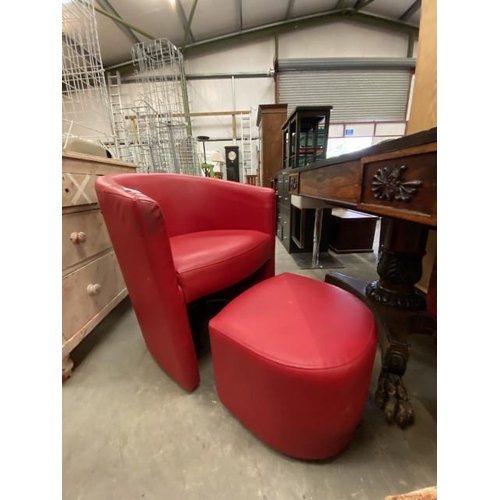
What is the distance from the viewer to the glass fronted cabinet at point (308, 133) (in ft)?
5.77

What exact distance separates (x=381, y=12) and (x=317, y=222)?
5.36 m

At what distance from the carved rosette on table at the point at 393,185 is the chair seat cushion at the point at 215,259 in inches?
17.8

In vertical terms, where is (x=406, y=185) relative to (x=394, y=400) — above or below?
above

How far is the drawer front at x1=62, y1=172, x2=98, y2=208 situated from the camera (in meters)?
0.78

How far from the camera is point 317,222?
1674mm

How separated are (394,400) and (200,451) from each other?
55 centimetres

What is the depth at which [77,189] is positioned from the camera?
843mm

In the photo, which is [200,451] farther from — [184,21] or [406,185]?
[184,21]

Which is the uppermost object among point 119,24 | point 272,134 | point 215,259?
point 119,24

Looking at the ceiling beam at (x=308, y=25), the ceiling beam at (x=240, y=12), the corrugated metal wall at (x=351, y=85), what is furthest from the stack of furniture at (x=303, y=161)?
the ceiling beam at (x=308, y=25)

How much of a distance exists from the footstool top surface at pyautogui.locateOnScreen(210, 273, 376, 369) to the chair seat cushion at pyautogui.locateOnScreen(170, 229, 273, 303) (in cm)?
11

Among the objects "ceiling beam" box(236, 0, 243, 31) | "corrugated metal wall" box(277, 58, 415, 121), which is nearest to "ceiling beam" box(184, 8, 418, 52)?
"ceiling beam" box(236, 0, 243, 31)

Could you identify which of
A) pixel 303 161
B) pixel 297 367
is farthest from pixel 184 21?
pixel 297 367

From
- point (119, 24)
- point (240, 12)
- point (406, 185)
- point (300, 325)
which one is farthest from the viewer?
point (240, 12)
